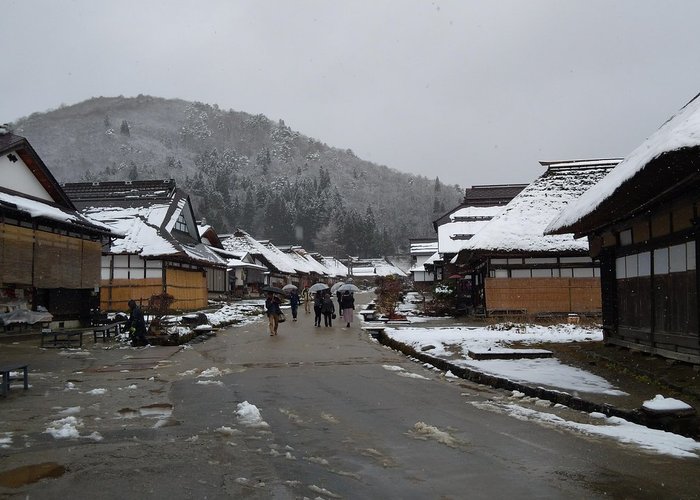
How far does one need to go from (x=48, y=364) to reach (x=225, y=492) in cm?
924

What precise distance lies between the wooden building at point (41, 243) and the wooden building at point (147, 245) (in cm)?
352

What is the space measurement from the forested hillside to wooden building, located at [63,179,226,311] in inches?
2000

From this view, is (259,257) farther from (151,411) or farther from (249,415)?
(249,415)

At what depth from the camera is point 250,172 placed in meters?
141

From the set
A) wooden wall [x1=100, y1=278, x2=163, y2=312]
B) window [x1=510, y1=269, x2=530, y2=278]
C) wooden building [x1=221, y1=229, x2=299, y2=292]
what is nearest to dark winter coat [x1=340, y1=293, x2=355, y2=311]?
window [x1=510, y1=269, x2=530, y2=278]

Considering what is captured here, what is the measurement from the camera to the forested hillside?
330ft

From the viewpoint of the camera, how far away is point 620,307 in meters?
12.0

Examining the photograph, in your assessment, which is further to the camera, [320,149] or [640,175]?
[320,149]

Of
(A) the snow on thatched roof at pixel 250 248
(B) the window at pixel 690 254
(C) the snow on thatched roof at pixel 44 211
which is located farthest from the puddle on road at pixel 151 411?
(A) the snow on thatched roof at pixel 250 248

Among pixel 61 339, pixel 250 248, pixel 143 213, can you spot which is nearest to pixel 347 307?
pixel 61 339

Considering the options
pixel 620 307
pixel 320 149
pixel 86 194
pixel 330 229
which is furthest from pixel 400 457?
pixel 320 149

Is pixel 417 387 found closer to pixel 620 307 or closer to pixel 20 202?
pixel 620 307

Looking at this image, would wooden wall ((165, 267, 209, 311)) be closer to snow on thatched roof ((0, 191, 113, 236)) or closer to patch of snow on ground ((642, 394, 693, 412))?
snow on thatched roof ((0, 191, 113, 236))

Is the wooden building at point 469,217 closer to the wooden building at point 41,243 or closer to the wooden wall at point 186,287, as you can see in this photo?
the wooden wall at point 186,287
